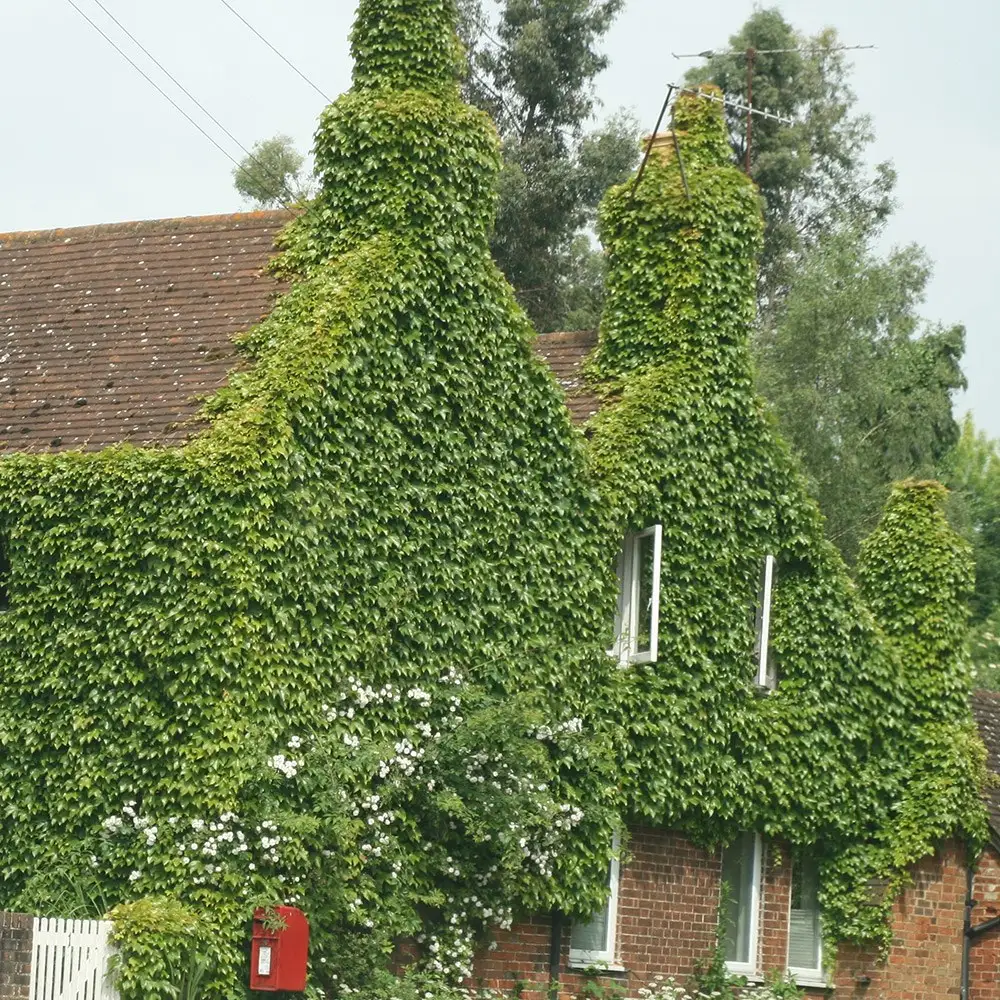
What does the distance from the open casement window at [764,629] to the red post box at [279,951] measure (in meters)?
7.23

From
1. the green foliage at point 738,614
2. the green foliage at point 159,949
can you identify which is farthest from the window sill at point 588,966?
the green foliage at point 159,949

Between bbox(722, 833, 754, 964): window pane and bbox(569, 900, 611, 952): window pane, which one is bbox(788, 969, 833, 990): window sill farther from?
bbox(569, 900, 611, 952): window pane

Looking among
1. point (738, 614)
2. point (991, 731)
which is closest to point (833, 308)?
point (991, 731)

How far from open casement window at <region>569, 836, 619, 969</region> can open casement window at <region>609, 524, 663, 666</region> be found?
210 cm

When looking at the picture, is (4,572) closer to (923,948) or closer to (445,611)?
(445,611)

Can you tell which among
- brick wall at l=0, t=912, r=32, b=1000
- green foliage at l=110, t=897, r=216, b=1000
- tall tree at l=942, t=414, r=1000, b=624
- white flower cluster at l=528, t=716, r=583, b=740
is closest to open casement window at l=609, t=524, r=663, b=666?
white flower cluster at l=528, t=716, r=583, b=740

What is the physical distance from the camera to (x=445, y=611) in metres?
20.2

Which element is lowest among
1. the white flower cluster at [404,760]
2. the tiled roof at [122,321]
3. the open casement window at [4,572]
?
the white flower cluster at [404,760]

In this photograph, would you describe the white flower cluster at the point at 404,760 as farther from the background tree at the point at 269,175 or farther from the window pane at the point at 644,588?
the background tree at the point at 269,175

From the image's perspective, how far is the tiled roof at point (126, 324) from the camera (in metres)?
20.2

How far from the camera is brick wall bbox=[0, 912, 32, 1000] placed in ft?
53.8

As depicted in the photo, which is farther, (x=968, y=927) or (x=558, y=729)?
(x=968, y=927)

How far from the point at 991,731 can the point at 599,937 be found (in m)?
8.65

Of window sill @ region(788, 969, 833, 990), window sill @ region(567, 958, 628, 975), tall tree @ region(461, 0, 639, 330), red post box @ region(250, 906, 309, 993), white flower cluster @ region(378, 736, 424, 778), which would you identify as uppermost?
tall tree @ region(461, 0, 639, 330)
